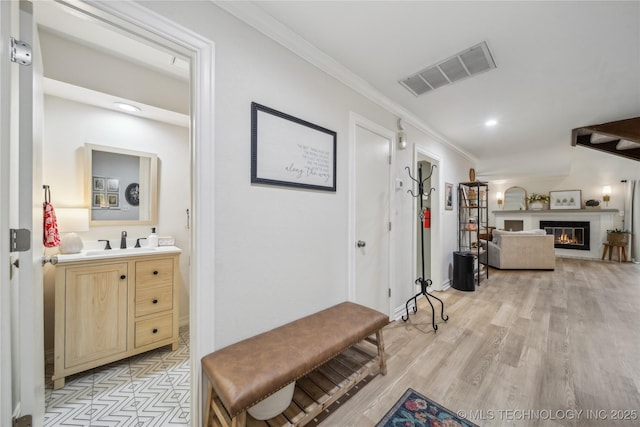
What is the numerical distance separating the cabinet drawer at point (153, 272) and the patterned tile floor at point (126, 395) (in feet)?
2.12

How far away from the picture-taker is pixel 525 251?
16.8 ft

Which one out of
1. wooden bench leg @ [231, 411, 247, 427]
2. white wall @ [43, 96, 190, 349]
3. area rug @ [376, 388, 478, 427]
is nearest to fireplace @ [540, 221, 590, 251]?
area rug @ [376, 388, 478, 427]

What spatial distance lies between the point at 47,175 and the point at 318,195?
7.17 feet

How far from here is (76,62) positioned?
1.71m

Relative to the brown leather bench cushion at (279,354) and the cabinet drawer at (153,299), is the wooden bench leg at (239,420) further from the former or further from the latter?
the cabinet drawer at (153,299)

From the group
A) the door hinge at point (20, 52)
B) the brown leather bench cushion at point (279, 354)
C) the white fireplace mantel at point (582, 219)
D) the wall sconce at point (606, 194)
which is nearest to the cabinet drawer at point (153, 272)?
the brown leather bench cushion at point (279, 354)

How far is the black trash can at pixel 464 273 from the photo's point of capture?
3.79 metres

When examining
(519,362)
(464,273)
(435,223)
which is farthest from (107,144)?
(464,273)

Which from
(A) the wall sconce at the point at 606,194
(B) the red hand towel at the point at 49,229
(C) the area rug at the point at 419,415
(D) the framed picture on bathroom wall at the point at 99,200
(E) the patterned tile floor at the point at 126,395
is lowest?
(E) the patterned tile floor at the point at 126,395

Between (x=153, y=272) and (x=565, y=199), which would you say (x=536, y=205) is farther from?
(x=153, y=272)

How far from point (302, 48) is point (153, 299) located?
2.34 m

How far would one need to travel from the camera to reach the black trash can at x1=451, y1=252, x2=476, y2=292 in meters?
3.79

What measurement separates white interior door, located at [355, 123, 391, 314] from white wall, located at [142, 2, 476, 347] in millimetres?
228

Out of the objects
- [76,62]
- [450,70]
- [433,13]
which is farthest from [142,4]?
[450,70]
